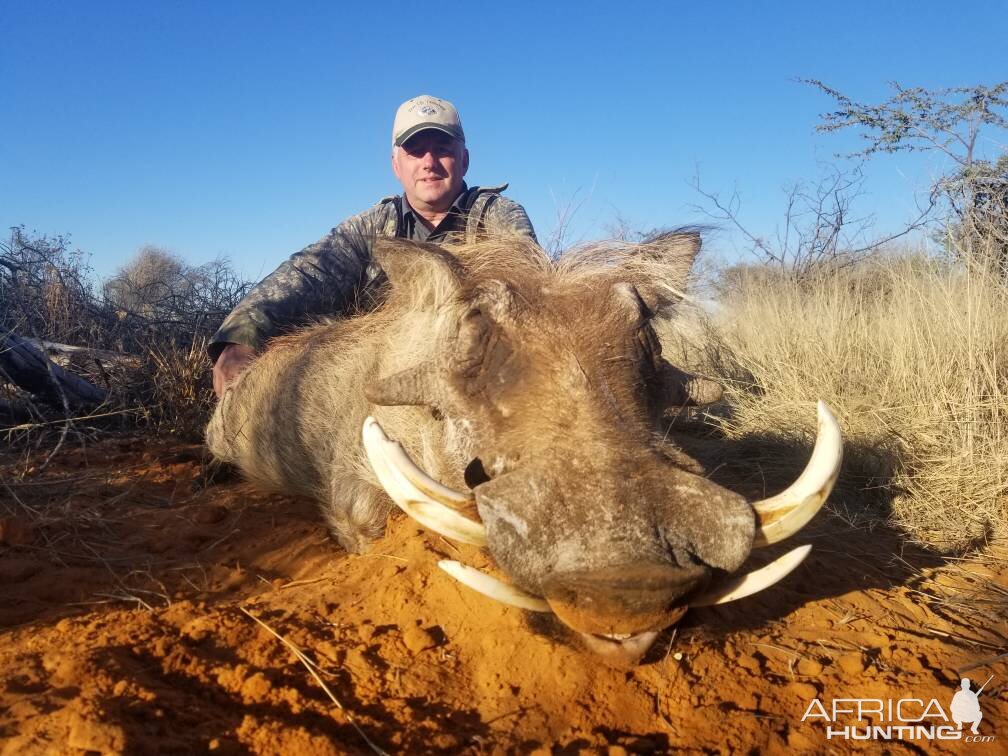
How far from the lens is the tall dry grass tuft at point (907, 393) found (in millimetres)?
3248

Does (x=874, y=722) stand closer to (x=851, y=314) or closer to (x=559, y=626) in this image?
(x=559, y=626)

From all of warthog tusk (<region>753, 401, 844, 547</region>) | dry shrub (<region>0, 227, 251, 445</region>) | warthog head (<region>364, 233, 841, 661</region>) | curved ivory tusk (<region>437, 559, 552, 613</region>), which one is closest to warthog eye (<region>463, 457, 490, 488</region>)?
warthog head (<region>364, 233, 841, 661</region>)

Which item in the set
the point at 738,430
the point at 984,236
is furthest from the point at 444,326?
the point at 984,236

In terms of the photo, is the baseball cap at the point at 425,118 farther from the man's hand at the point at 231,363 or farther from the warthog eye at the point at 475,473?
the warthog eye at the point at 475,473

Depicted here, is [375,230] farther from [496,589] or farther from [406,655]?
[496,589]

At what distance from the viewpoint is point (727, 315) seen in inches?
252

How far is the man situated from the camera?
13.6ft

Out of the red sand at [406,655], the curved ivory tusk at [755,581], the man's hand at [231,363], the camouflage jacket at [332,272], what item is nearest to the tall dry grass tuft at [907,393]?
the red sand at [406,655]

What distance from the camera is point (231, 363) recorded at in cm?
411

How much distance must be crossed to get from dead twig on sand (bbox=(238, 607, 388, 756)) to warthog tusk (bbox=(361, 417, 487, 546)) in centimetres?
45

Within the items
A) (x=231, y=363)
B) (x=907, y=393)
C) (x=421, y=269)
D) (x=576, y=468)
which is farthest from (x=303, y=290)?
(x=907, y=393)

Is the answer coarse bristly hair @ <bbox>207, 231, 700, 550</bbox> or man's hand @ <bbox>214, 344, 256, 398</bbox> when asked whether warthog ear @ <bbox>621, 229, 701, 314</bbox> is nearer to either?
coarse bristly hair @ <bbox>207, 231, 700, 550</bbox>

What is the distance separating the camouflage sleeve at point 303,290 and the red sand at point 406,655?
1552mm

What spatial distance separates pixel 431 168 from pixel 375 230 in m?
0.58
